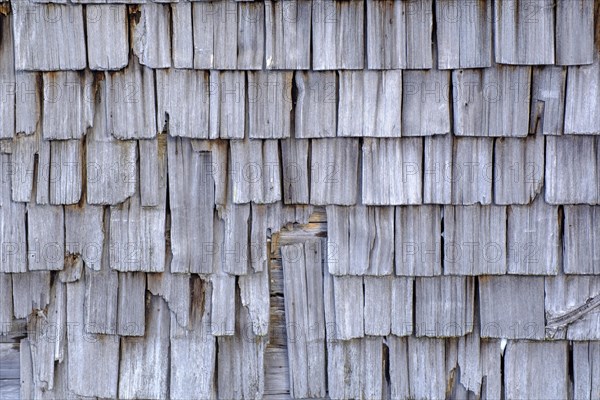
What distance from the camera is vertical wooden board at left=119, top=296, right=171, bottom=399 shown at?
9.50 ft

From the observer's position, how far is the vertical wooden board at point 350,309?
284 centimetres

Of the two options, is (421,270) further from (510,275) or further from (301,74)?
(301,74)

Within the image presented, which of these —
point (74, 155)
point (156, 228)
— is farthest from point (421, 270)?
point (74, 155)

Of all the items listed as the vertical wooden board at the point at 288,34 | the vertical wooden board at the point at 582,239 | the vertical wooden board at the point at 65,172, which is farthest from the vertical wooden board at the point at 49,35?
the vertical wooden board at the point at 582,239

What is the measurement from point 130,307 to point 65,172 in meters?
0.63

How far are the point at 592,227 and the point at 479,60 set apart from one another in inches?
32.5

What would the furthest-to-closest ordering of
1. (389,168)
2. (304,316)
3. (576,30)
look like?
(304,316)
(389,168)
(576,30)

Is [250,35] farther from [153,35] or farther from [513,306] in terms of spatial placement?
[513,306]

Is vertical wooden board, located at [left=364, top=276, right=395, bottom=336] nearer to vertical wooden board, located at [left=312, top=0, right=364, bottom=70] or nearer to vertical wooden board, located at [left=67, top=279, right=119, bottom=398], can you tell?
vertical wooden board, located at [left=312, top=0, right=364, bottom=70]

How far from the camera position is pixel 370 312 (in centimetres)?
285

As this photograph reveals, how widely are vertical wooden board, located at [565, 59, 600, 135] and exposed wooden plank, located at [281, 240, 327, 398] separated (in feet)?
3.74

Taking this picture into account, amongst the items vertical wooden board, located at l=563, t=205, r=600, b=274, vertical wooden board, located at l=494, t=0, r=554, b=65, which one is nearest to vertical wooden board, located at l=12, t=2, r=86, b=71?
vertical wooden board, located at l=494, t=0, r=554, b=65

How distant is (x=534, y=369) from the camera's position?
9.41 ft

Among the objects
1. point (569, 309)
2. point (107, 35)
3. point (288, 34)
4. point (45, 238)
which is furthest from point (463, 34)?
point (45, 238)
